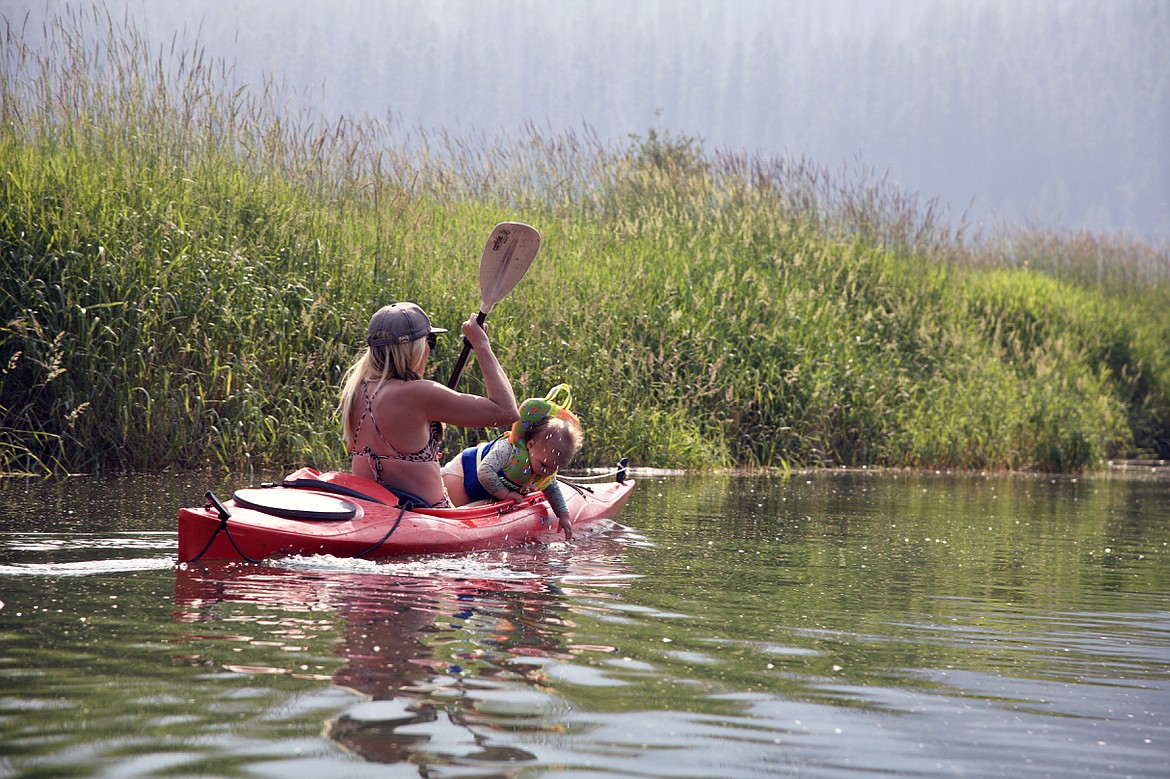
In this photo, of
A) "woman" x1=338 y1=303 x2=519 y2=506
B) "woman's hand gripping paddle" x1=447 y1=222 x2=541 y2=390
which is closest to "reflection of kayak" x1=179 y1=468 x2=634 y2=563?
"woman" x1=338 y1=303 x2=519 y2=506

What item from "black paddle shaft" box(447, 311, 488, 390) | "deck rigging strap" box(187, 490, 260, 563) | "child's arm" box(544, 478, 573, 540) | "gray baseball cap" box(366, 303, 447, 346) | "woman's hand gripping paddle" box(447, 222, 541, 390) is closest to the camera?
"deck rigging strap" box(187, 490, 260, 563)

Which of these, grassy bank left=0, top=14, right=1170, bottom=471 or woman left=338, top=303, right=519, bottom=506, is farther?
grassy bank left=0, top=14, right=1170, bottom=471

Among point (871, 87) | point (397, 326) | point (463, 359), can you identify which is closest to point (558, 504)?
point (463, 359)

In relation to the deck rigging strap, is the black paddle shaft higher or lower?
higher

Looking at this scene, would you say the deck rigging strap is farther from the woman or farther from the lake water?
the woman

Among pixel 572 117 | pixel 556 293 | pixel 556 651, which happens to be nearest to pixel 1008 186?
pixel 572 117

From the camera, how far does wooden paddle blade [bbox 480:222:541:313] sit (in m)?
7.59

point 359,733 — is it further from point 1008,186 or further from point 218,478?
point 1008,186

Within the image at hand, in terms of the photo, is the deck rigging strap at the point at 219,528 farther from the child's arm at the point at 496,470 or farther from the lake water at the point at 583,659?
the child's arm at the point at 496,470

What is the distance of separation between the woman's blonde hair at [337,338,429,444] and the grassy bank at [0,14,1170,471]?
2.90 meters

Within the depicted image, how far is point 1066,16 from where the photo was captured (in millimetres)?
107312

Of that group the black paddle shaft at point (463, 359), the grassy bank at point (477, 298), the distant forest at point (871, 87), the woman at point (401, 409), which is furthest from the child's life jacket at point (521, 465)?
the distant forest at point (871, 87)

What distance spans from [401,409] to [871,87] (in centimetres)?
10505

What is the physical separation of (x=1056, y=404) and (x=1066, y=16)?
103 metres
